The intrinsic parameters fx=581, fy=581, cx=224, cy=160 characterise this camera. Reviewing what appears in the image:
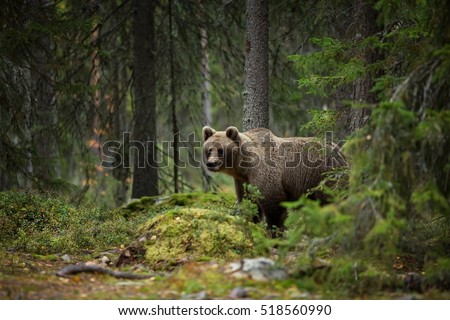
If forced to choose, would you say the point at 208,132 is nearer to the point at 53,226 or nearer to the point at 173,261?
the point at 53,226

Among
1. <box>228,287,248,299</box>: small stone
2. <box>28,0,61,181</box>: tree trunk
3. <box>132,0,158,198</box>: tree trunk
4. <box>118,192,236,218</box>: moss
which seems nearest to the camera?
<box>228,287,248,299</box>: small stone

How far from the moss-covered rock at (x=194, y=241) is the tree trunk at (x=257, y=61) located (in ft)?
11.1

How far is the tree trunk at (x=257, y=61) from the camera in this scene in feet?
38.0

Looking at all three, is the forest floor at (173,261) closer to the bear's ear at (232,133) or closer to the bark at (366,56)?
the bear's ear at (232,133)

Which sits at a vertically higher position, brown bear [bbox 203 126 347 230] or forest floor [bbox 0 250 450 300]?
brown bear [bbox 203 126 347 230]

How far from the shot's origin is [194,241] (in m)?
8.75

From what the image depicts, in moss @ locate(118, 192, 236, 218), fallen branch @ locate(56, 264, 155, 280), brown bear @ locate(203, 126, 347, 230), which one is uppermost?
brown bear @ locate(203, 126, 347, 230)

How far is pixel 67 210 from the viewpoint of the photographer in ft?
37.8

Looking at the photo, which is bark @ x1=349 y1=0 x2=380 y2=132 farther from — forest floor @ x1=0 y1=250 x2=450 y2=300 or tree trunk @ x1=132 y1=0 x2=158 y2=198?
tree trunk @ x1=132 y1=0 x2=158 y2=198

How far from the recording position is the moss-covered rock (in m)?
8.49

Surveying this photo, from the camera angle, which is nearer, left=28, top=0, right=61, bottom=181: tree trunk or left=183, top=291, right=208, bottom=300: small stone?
left=183, top=291, right=208, bottom=300: small stone

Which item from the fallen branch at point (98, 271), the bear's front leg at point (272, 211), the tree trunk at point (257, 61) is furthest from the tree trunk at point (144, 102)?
the fallen branch at point (98, 271)

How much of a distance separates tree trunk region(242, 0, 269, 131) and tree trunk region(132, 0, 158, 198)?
13.9 feet

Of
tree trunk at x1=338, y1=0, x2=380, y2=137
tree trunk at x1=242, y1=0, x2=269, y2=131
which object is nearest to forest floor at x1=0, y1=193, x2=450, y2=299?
tree trunk at x1=242, y1=0, x2=269, y2=131
